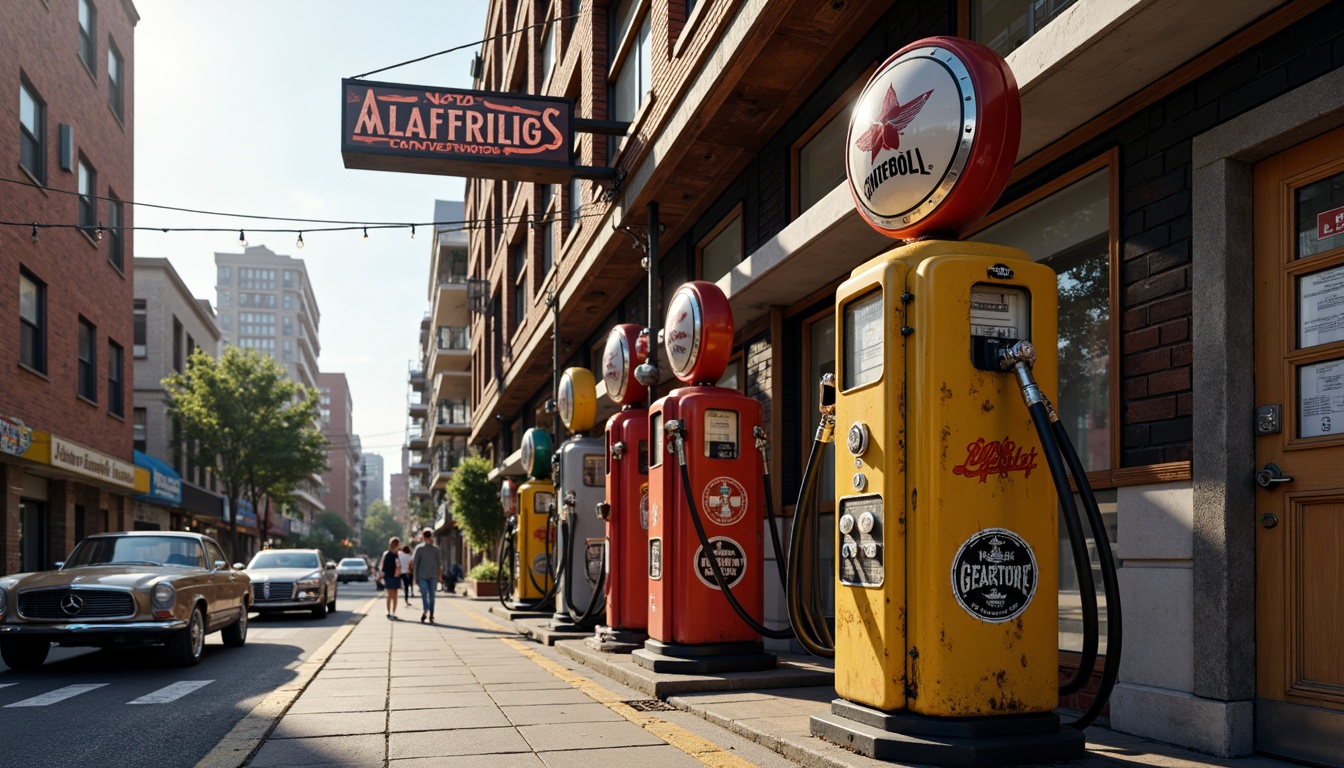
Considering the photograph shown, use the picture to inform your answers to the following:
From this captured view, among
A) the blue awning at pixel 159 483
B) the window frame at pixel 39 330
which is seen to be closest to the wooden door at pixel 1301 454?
the window frame at pixel 39 330

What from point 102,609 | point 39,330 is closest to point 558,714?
point 102,609

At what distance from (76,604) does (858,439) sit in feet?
27.8

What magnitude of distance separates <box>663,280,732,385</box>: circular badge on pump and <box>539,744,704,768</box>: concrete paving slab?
3765 mm

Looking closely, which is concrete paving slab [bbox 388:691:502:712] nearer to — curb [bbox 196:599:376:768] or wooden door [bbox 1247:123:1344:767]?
curb [bbox 196:599:376:768]

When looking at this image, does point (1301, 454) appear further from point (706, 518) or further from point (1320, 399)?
point (706, 518)

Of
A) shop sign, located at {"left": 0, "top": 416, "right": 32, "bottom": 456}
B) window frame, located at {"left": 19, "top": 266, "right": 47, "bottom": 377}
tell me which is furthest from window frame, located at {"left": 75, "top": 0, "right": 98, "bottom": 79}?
shop sign, located at {"left": 0, "top": 416, "right": 32, "bottom": 456}

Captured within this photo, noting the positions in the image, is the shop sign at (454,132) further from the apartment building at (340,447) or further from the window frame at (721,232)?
the apartment building at (340,447)

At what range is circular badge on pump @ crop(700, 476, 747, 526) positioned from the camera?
8383mm

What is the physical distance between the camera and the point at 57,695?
8.66 meters

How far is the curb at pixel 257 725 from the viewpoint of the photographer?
5.52 metres

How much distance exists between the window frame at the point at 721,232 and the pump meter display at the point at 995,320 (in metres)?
6.76

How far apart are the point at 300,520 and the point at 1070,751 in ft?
328

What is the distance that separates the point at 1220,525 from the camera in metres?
5.10

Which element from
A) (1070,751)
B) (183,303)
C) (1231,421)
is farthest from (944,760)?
(183,303)
